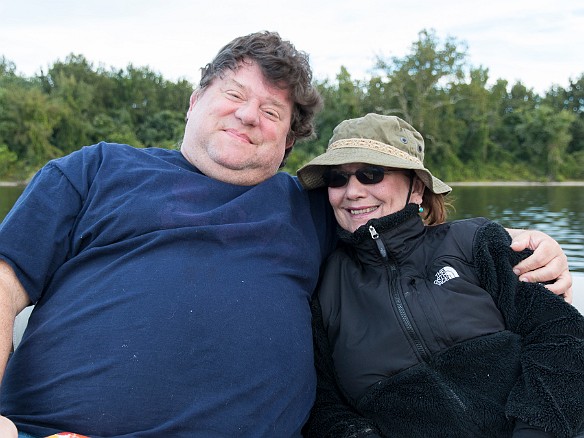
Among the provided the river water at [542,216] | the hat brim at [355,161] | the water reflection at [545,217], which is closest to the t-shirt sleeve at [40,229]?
the hat brim at [355,161]

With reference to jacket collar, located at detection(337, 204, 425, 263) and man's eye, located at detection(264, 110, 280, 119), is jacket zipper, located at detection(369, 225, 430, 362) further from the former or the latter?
man's eye, located at detection(264, 110, 280, 119)

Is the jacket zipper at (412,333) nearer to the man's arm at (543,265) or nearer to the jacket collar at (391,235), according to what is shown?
the jacket collar at (391,235)

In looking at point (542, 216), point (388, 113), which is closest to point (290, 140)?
point (542, 216)

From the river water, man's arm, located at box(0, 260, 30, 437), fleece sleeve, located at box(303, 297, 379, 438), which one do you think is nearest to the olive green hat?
fleece sleeve, located at box(303, 297, 379, 438)

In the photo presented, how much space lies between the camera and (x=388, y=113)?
31781 millimetres

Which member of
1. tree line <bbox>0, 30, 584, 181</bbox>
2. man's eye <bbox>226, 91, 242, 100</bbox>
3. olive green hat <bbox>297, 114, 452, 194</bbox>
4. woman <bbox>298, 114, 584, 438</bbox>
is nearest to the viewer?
woman <bbox>298, 114, 584, 438</bbox>

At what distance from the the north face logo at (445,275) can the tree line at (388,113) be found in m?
27.7

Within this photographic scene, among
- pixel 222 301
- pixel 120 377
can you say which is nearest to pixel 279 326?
pixel 222 301

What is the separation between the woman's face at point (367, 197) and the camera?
5.20 feet

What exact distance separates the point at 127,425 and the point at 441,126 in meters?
33.1

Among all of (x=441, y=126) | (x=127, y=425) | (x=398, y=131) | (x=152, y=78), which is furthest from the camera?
(x=152, y=78)

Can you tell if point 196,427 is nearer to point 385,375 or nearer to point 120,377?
point 120,377

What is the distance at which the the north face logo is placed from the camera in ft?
4.84

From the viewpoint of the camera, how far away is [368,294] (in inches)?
59.9
